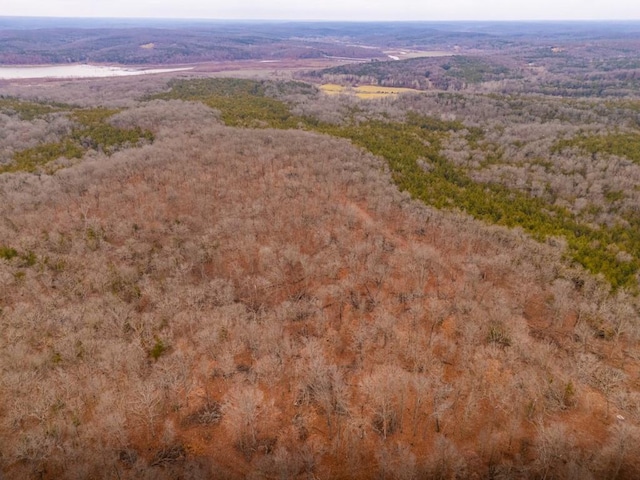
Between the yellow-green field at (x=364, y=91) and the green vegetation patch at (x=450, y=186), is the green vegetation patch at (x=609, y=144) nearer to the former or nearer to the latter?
the green vegetation patch at (x=450, y=186)

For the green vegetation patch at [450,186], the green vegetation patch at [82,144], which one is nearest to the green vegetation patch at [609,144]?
the green vegetation patch at [450,186]

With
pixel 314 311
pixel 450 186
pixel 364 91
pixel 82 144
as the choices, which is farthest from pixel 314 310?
pixel 364 91

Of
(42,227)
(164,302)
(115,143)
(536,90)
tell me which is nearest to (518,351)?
Answer: (164,302)

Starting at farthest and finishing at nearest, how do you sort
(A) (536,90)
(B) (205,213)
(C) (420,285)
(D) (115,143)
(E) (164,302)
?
(A) (536,90), (D) (115,143), (B) (205,213), (C) (420,285), (E) (164,302)

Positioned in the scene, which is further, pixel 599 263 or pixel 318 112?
pixel 318 112

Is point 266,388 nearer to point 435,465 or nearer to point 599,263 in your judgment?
point 435,465

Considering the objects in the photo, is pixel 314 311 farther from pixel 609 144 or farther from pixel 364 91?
pixel 364 91
